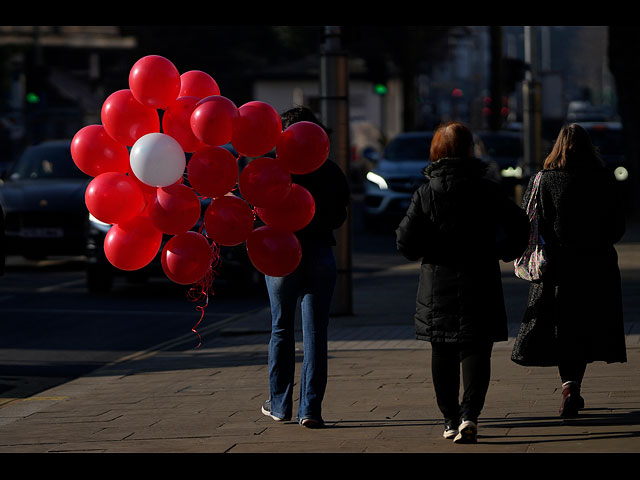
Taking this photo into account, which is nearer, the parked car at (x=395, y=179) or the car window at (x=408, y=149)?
the parked car at (x=395, y=179)

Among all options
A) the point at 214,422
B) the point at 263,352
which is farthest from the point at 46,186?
the point at 214,422

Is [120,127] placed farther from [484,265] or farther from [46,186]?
[46,186]

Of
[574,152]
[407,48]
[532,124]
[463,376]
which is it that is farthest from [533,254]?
[407,48]

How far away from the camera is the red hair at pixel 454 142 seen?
662cm

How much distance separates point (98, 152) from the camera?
259 inches

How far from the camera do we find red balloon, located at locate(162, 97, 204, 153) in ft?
21.5

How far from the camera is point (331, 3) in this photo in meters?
9.20

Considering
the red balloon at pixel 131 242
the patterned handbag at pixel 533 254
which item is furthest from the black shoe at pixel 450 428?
the red balloon at pixel 131 242

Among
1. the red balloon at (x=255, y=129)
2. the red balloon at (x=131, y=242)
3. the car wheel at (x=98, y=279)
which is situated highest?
the red balloon at (x=255, y=129)

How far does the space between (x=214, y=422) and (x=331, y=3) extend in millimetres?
→ 3231

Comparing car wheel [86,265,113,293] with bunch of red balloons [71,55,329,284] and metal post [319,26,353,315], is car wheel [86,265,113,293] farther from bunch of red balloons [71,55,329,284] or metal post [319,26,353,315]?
bunch of red balloons [71,55,329,284]

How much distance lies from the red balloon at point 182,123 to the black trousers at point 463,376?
1.58m

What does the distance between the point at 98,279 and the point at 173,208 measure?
926 centimetres

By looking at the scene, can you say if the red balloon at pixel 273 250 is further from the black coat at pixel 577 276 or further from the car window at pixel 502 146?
the car window at pixel 502 146
